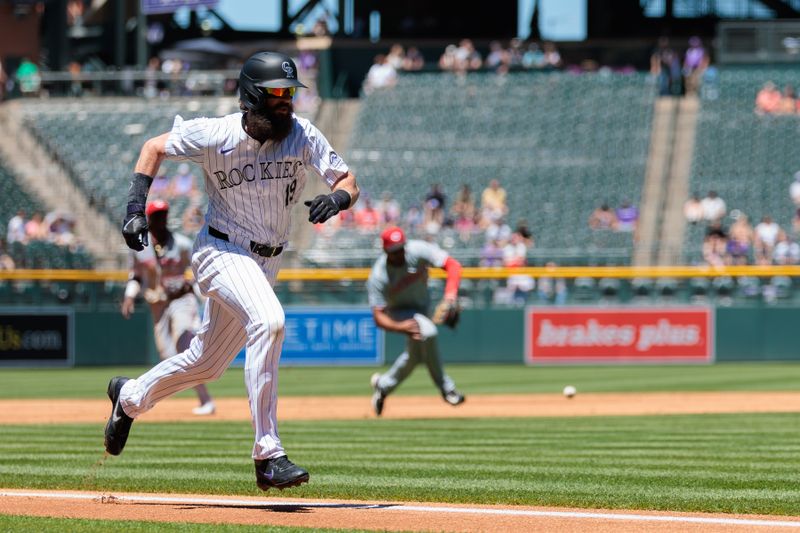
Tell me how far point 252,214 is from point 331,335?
53.7ft

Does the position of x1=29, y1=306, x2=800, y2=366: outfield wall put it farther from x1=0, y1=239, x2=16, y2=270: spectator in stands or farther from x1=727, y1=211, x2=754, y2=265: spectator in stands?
x1=0, y1=239, x2=16, y2=270: spectator in stands

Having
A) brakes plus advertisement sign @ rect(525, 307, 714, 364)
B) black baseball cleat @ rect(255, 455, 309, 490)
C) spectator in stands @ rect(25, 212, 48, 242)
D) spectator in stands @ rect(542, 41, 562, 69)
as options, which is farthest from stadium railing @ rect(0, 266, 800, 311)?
black baseball cleat @ rect(255, 455, 309, 490)

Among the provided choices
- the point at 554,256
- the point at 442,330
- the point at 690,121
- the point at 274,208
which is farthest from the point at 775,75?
the point at 274,208

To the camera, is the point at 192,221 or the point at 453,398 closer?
the point at 453,398

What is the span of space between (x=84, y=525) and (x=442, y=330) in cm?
1733

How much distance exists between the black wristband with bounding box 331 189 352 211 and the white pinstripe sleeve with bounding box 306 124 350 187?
0.11 m

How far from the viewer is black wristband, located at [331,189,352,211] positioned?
623 cm

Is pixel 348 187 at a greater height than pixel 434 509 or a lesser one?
greater

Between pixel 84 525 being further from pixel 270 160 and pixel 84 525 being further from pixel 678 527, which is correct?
pixel 678 527

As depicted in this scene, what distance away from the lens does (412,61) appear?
32.0 m

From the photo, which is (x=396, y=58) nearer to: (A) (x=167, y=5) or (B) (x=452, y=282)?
(A) (x=167, y=5)

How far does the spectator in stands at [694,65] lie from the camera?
99.9 feet

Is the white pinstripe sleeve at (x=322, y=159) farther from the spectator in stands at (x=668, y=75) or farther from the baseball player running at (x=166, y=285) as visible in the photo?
the spectator in stands at (x=668, y=75)

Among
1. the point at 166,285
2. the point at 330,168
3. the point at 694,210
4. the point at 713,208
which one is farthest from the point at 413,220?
the point at 330,168
